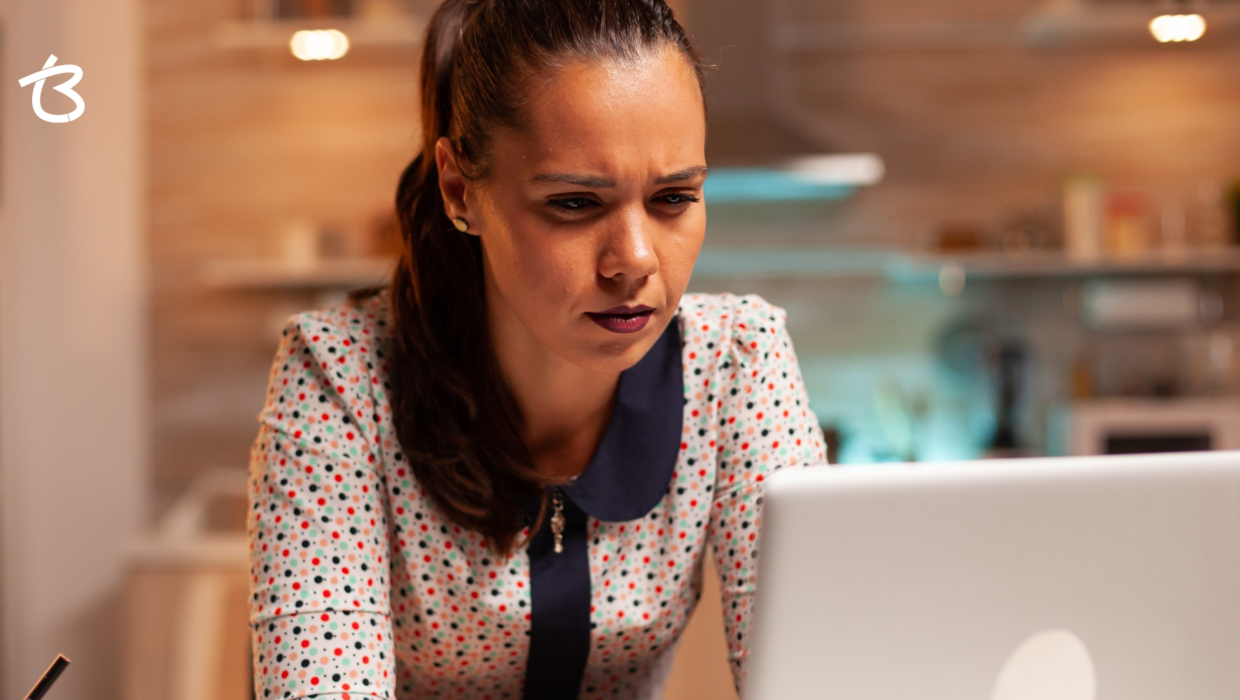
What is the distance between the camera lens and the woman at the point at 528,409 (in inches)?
33.1

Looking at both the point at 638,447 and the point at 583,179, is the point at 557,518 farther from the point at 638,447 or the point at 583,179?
the point at 583,179

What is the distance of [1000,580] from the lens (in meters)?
0.61

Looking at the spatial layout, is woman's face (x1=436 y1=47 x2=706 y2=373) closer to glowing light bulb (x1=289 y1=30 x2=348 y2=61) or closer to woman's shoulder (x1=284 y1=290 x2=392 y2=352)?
woman's shoulder (x1=284 y1=290 x2=392 y2=352)

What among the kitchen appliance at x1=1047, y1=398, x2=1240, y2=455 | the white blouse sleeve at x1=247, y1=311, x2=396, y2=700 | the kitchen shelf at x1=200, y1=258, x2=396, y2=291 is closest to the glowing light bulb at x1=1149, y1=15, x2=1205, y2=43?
the kitchen appliance at x1=1047, y1=398, x2=1240, y2=455

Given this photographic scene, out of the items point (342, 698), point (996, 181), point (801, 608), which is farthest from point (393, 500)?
point (996, 181)

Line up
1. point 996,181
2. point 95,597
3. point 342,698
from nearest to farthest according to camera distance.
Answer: point 342,698 → point 95,597 → point 996,181

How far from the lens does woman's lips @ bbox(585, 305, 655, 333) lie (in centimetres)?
86

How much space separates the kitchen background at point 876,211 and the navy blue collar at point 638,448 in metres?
2.10

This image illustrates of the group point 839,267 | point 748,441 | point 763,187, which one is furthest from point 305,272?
point 748,441

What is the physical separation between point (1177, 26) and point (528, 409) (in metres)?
2.57

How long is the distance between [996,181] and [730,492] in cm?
246

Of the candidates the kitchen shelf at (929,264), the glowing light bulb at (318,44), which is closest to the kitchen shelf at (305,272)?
the glowing light bulb at (318,44)

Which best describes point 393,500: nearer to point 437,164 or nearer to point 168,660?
point 437,164

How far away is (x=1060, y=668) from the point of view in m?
0.62
